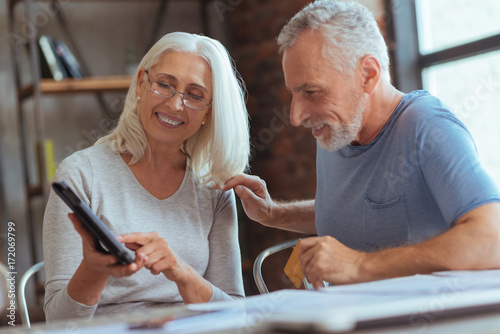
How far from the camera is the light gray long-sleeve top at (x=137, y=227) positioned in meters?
1.40

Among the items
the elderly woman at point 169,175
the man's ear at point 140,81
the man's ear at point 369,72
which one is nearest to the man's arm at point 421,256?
the elderly woman at point 169,175

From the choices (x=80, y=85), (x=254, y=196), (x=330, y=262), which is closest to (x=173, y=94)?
(x=254, y=196)

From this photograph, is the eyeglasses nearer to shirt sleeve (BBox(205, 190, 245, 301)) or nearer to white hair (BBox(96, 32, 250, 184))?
white hair (BBox(96, 32, 250, 184))

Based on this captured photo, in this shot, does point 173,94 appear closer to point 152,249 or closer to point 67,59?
point 152,249

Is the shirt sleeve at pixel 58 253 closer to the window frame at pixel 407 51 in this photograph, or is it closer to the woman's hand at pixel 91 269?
the woman's hand at pixel 91 269

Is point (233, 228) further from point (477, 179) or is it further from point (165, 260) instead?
point (477, 179)

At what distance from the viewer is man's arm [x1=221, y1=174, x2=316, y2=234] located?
1657mm

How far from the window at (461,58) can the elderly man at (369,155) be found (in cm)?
108

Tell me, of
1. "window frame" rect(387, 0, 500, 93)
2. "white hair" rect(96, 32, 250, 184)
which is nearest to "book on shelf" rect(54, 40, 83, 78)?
"window frame" rect(387, 0, 500, 93)

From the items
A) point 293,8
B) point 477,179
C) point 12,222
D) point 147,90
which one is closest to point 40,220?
point 12,222

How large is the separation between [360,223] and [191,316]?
0.75m

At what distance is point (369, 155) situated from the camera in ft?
4.84

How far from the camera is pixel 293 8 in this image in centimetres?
339

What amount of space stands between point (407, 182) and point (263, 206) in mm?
455
